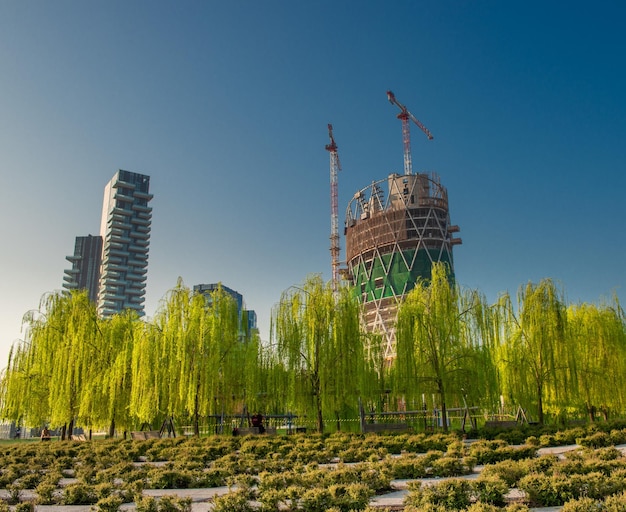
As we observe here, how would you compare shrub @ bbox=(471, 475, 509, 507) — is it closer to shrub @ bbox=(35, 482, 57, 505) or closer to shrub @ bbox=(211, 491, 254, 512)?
shrub @ bbox=(211, 491, 254, 512)

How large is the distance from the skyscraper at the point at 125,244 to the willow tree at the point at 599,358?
162909 millimetres

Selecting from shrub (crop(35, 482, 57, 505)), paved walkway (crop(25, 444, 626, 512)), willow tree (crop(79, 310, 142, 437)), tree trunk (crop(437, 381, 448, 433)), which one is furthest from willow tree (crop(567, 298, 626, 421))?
shrub (crop(35, 482, 57, 505))

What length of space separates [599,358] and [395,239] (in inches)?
3751

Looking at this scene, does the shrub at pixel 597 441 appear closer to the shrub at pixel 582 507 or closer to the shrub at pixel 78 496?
the shrub at pixel 582 507

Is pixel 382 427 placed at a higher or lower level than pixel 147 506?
lower

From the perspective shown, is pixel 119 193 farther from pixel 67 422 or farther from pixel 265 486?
pixel 265 486

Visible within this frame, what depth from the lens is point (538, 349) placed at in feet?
84.2

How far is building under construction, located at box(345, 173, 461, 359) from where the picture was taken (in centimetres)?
12081

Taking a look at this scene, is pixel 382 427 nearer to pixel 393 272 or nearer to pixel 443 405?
pixel 443 405

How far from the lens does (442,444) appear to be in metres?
16.7

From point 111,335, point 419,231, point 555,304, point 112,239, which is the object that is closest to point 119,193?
point 112,239

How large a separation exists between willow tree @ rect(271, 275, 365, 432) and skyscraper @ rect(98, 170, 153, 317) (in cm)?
15935

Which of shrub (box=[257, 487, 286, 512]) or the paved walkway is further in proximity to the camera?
the paved walkway

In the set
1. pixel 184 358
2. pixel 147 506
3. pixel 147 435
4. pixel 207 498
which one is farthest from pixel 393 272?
pixel 147 506
